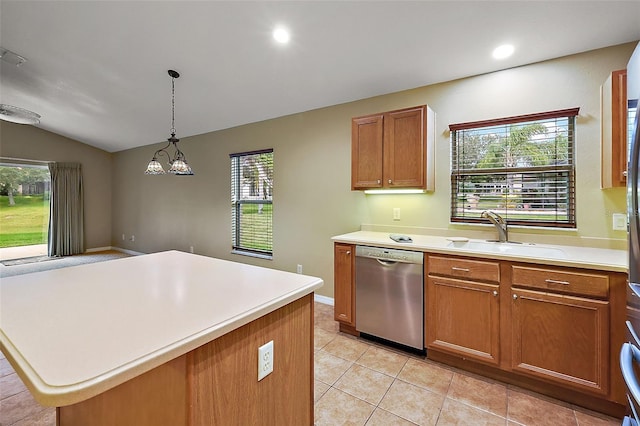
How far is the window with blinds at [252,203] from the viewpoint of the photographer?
416 centimetres

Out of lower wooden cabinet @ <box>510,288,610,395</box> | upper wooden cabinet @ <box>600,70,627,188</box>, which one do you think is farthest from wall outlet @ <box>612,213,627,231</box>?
lower wooden cabinet @ <box>510,288,610,395</box>

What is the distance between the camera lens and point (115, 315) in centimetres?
85

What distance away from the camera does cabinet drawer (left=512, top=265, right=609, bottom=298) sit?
5.45ft

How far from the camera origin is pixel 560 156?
230 centimetres

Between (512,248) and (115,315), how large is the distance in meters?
2.54

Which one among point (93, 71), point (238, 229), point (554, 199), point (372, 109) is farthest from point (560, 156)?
point (93, 71)

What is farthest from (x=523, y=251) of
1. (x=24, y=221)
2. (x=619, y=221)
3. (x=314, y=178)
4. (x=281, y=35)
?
(x=24, y=221)

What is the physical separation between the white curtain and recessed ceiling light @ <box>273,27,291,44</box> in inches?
248

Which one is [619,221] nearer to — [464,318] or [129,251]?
[464,318]

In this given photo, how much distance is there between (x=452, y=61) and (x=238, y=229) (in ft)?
11.9

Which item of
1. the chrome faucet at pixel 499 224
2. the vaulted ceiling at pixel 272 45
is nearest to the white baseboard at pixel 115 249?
the vaulted ceiling at pixel 272 45

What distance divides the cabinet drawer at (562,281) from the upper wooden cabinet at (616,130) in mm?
718

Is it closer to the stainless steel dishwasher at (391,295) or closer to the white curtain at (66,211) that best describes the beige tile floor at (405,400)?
the stainless steel dishwasher at (391,295)

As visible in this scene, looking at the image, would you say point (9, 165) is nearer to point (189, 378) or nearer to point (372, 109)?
point (372, 109)
